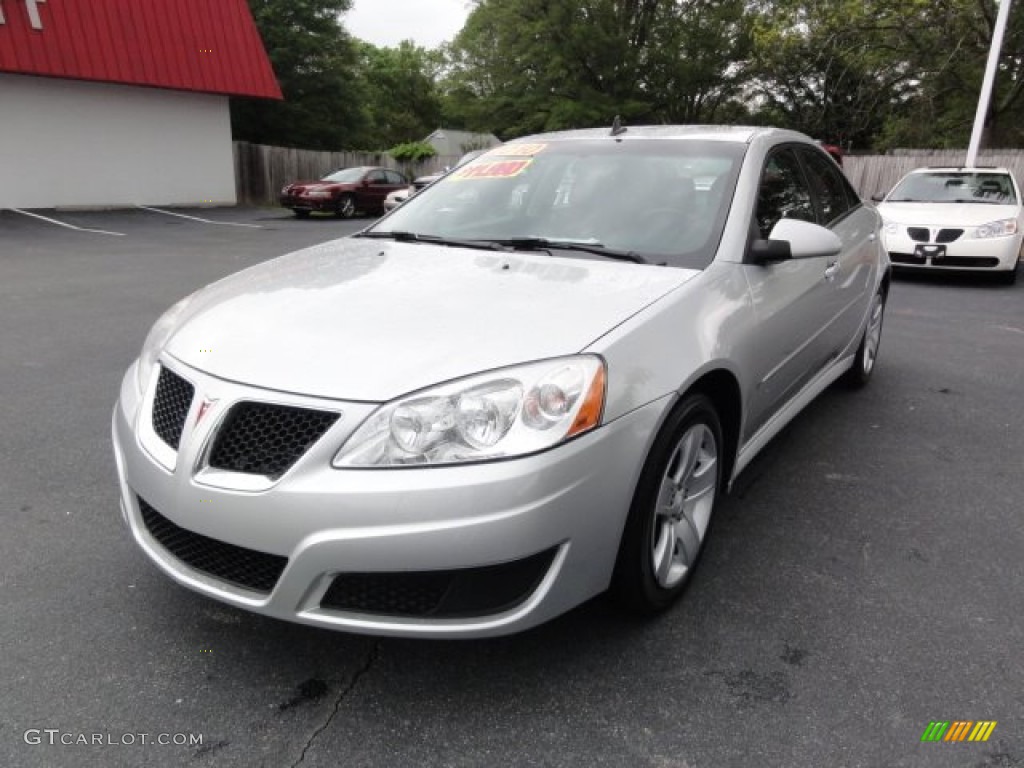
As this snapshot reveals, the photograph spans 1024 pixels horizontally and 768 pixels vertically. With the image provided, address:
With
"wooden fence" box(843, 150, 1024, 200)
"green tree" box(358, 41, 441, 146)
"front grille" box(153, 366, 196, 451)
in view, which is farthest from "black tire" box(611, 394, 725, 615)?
"green tree" box(358, 41, 441, 146)

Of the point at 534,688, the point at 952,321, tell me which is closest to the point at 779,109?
the point at 952,321

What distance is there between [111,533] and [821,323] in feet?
10.6

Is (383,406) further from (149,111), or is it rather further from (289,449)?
(149,111)

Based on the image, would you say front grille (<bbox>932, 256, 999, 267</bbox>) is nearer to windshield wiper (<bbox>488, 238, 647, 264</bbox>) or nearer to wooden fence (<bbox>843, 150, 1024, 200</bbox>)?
windshield wiper (<bbox>488, 238, 647, 264</bbox>)

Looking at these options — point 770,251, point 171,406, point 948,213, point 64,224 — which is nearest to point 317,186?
point 64,224

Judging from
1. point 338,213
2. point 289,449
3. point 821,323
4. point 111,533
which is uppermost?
point 289,449

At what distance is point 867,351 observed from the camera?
198 inches

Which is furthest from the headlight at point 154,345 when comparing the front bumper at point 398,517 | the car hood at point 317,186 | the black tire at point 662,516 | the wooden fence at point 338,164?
the wooden fence at point 338,164

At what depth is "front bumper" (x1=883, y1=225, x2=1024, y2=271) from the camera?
9156mm

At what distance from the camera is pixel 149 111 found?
19.5 metres

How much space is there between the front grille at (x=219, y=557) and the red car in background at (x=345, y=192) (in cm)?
1900

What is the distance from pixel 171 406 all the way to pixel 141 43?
19.5 m

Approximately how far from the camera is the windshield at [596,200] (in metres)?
2.96

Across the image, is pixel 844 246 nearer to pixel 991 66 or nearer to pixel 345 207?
pixel 991 66
